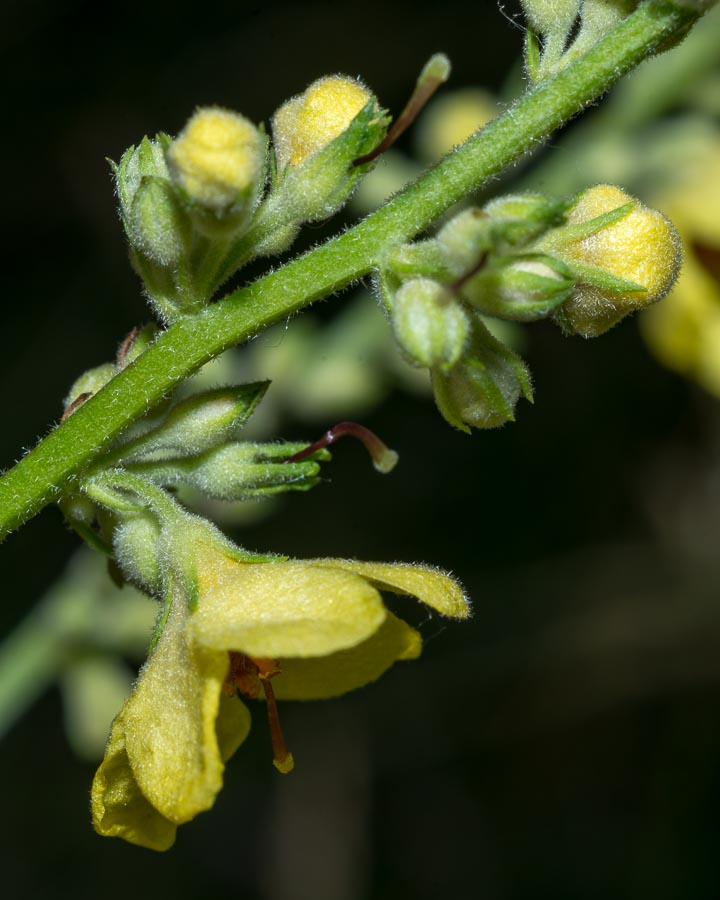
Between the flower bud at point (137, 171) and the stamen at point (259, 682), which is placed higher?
the flower bud at point (137, 171)

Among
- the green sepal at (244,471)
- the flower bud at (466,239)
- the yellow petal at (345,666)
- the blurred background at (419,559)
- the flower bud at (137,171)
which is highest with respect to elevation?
the flower bud at (137,171)

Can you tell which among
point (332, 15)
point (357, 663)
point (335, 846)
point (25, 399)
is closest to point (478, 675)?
point (335, 846)

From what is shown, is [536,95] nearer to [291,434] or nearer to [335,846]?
[291,434]

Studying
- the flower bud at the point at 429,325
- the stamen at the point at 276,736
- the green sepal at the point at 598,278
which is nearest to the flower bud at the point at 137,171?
the flower bud at the point at 429,325

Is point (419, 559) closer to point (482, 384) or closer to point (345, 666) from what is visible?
point (345, 666)

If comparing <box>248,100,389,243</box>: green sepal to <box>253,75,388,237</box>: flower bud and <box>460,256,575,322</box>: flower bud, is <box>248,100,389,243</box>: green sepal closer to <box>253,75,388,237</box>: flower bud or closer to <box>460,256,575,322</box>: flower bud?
<box>253,75,388,237</box>: flower bud

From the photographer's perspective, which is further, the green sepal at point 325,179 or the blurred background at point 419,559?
the blurred background at point 419,559

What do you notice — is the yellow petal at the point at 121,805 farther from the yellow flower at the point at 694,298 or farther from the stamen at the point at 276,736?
the yellow flower at the point at 694,298

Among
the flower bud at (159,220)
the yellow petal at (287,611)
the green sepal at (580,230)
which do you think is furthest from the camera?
the green sepal at (580,230)
